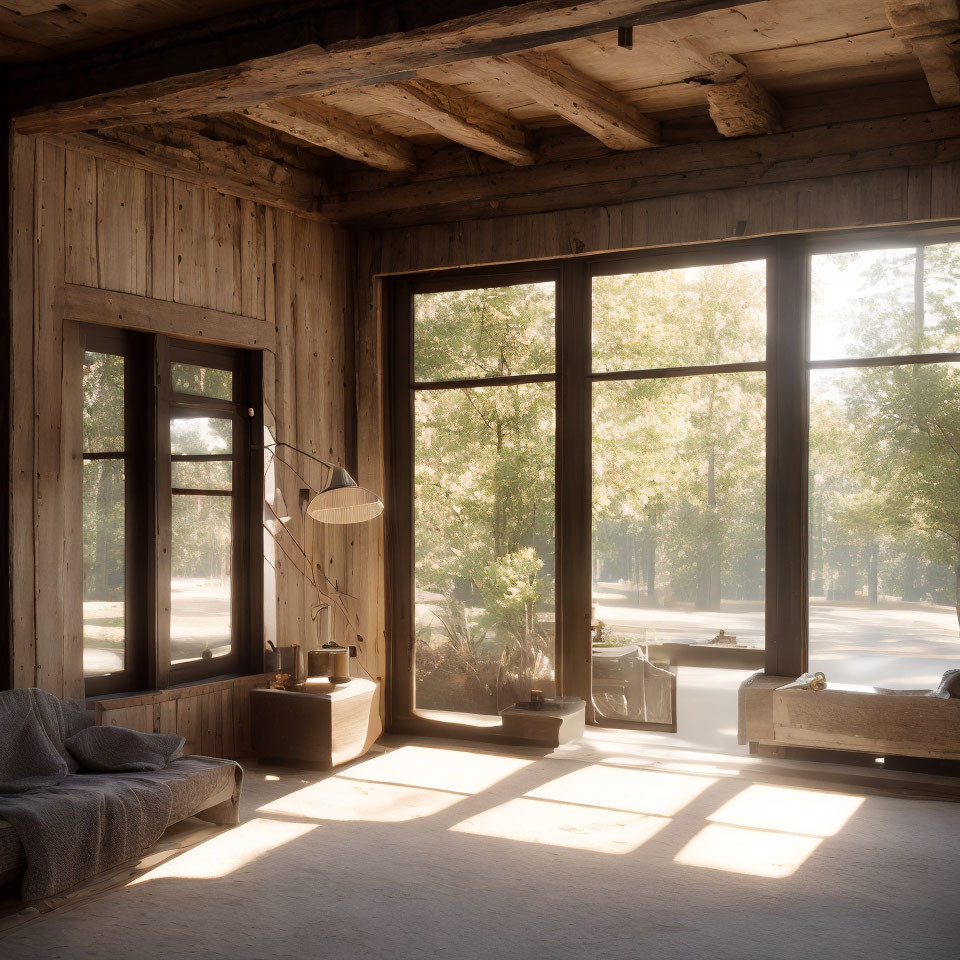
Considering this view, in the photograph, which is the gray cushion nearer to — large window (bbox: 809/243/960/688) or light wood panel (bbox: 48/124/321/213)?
light wood panel (bbox: 48/124/321/213)

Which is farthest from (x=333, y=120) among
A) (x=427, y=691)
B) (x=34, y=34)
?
(x=427, y=691)

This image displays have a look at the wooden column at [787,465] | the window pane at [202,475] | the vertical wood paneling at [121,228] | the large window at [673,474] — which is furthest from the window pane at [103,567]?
the wooden column at [787,465]

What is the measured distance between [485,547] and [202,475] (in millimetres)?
1897

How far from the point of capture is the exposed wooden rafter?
5250mm

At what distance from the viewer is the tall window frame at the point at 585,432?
590 cm

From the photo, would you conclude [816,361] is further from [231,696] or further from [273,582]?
[231,696]

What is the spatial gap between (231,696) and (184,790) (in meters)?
1.65

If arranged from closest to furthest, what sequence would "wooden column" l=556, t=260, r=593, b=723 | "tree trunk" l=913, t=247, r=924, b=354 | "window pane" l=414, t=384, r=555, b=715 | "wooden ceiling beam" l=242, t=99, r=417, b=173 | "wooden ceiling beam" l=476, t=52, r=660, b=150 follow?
"wooden ceiling beam" l=476, t=52, r=660, b=150 < "wooden ceiling beam" l=242, t=99, r=417, b=173 < "tree trunk" l=913, t=247, r=924, b=354 < "wooden column" l=556, t=260, r=593, b=723 < "window pane" l=414, t=384, r=555, b=715

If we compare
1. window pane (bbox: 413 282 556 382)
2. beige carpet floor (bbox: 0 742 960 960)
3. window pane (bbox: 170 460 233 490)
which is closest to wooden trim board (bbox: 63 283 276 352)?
window pane (bbox: 170 460 233 490)

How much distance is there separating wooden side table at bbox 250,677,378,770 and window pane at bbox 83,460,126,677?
89 centimetres

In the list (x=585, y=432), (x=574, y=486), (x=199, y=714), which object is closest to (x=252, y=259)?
(x=585, y=432)

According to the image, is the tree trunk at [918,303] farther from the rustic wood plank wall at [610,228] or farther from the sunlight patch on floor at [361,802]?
the sunlight patch on floor at [361,802]

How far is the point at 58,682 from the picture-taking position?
16.2 ft

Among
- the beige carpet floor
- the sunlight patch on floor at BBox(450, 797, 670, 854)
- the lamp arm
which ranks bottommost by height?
the sunlight patch on floor at BBox(450, 797, 670, 854)
